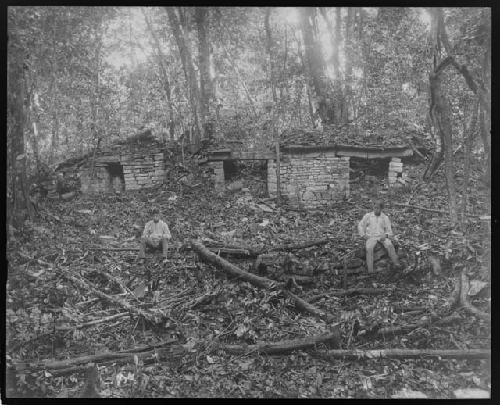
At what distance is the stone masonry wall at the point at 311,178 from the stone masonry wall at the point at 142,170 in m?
1.34

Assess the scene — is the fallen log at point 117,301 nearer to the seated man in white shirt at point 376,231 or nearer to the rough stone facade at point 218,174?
the rough stone facade at point 218,174

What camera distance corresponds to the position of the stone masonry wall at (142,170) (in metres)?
4.25

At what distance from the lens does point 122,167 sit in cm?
426

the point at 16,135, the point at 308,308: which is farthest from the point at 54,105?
the point at 308,308

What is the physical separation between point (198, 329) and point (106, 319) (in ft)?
3.36

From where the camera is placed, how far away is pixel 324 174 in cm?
430

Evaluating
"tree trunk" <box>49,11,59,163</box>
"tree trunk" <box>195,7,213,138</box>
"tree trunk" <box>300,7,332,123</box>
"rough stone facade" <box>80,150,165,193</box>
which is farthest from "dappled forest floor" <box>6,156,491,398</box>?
"tree trunk" <box>300,7,332,123</box>

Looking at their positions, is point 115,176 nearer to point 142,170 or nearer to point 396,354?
point 142,170

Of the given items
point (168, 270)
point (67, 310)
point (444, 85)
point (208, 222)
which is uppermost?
point (444, 85)

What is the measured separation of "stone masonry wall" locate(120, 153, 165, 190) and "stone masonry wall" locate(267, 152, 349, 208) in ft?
4.38

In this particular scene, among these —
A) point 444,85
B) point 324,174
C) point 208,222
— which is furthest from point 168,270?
point 444,85

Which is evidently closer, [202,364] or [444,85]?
[202,364]

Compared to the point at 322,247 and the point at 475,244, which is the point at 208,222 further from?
the point at 475,244

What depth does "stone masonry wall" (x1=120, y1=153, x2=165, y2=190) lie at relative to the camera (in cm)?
425
